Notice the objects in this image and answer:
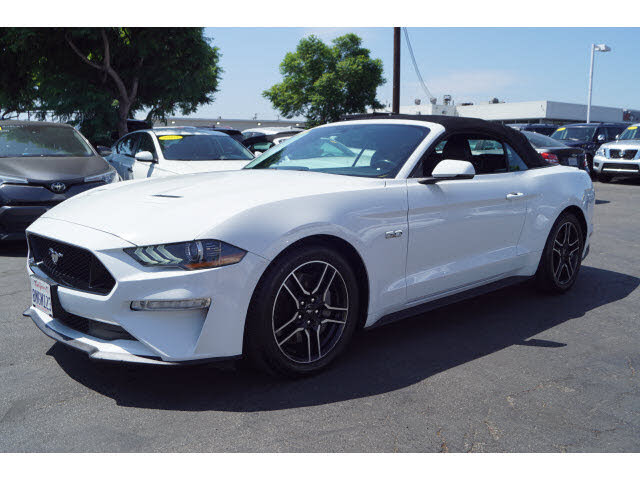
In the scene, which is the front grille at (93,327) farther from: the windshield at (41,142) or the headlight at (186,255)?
the windshield at (41,142)

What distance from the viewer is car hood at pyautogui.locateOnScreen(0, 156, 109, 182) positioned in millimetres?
7094

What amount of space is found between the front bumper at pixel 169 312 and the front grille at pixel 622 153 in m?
16.4

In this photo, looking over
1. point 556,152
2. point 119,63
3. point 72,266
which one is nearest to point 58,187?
point 72,266

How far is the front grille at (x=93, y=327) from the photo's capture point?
2989mm

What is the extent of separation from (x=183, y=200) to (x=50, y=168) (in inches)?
191

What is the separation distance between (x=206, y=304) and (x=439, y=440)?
4.11 feet

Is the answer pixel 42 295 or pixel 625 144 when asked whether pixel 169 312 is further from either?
pixel 625 144

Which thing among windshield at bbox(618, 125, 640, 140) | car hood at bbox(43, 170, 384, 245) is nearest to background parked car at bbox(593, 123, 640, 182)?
windshield at bbox(618, 125, 640, 140)

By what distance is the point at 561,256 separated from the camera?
204 inches

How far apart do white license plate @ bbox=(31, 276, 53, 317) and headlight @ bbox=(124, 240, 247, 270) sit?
0.69 metres

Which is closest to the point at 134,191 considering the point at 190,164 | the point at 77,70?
the point at 190,164

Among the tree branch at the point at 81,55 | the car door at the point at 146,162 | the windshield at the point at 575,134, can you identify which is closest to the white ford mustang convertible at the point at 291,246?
the car door at the point at 146,162

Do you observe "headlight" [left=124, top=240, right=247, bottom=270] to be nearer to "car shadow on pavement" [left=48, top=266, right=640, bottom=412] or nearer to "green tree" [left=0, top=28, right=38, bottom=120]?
"car shadow on pavement" [left=48, top=266, right=640, bottom=412]

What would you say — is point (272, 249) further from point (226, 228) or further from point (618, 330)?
point (618, 330)
